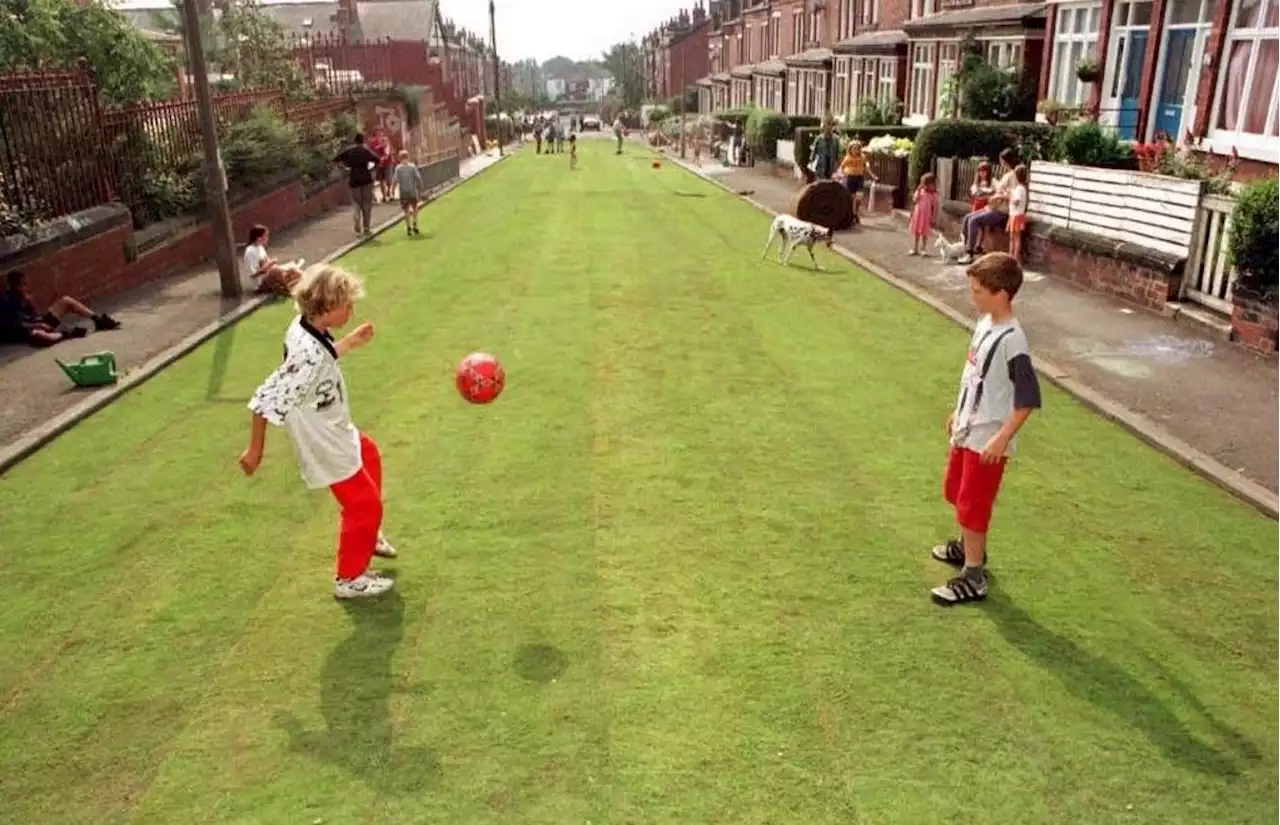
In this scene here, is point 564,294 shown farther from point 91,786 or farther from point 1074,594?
point 91,786

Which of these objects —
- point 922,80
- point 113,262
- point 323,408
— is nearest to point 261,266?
point 113,262

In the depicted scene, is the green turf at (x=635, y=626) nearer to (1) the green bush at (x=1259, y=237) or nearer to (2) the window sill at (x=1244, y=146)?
(1) the green bush at (x=1259, y=237)

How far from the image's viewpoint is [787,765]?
425 centimetres

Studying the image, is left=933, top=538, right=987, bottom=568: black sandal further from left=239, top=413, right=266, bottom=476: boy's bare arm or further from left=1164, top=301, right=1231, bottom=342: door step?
left=1164, top=301, right=1231, bottom=342: door step

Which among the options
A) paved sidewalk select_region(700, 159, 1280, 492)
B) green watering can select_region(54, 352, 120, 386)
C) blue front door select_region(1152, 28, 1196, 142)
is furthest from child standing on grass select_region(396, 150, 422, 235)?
blue front door select_region(1152, 28, 1196, 142)

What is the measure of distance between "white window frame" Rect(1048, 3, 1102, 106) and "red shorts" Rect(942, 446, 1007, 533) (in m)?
19.9

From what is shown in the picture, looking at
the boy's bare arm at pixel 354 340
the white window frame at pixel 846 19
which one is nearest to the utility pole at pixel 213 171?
the boy's bare arm at pixel 354 340

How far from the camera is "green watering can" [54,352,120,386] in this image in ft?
31.9

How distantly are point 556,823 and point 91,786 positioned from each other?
206 centimetres

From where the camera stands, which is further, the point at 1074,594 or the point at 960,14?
the point at 960,14

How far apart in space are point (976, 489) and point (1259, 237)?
6.99m

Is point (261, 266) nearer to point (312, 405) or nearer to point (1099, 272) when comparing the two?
point (312, 405)

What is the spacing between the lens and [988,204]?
→ 16.3 meters

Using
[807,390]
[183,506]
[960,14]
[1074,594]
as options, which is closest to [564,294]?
[807,390]
